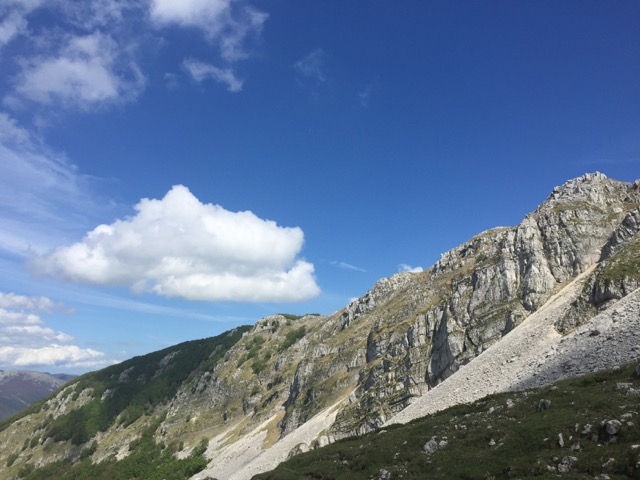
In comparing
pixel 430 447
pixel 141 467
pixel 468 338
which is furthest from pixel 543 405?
pixel 141 467

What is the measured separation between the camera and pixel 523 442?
35625mm

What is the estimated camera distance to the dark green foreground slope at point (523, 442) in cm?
2938

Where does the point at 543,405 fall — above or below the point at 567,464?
above

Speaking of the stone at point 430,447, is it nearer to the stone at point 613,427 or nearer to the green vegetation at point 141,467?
the stone at point 613,427

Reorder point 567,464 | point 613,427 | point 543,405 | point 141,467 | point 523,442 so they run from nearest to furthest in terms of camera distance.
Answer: point 567,464 → point 613,427 → point 523,442 → point 543,405 → point 141,467

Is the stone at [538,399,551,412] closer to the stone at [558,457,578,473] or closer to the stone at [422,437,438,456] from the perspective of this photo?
the stone at [422,437,438,456]

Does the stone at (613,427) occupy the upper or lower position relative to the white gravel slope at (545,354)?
lower

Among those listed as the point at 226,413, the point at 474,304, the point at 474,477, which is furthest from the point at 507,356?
the point at 226,413

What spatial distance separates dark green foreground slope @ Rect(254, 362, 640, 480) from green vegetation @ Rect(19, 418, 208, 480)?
9783 centimetres

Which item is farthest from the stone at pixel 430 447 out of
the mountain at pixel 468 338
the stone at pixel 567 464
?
the mountain at pixel 468 338

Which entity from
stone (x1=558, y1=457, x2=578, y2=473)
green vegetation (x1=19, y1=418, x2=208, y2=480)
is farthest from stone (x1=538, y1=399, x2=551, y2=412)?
green vegetation (x1=19, y1=418, x2=208, y2=480)

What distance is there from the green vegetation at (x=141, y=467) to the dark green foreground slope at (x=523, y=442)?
3852 inches

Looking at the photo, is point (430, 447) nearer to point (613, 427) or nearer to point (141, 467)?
point (613, 427)

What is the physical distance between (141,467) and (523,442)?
165124mm
